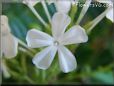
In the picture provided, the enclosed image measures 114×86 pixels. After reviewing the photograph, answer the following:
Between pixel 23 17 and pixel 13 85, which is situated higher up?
pixel 23 17

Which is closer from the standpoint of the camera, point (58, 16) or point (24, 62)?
point (58, 16)

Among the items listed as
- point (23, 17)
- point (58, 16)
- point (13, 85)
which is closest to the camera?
point (58, 16)

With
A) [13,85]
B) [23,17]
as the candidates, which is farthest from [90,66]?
[23,17]

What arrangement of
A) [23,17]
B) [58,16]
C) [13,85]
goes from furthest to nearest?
[13,85] → [23,17] → [58,16]

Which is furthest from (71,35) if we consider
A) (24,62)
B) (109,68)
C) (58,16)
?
(109,68)

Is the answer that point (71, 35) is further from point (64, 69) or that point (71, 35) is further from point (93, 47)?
point (93, 47)

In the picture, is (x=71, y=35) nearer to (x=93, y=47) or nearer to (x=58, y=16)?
(x=58, y=16)

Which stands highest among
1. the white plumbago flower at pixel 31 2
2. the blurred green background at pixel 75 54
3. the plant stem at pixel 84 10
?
the white plumbago flower at pixel 31 2
